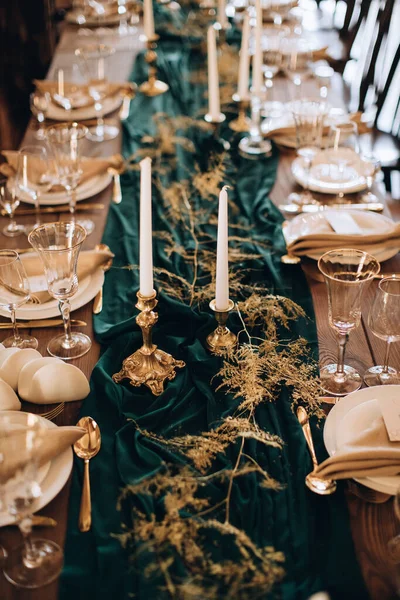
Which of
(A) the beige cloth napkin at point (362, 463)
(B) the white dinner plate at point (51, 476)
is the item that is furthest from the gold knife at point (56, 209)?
(A) the beige cloth napkin at point (362, 463)

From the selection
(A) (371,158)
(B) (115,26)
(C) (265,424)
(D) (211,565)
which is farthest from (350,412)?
(B) (115,26)

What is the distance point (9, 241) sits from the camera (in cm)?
175

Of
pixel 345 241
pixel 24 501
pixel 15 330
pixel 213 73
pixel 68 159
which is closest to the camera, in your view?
pixel 24 501

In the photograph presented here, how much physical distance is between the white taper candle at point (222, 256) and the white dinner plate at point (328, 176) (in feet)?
2.48

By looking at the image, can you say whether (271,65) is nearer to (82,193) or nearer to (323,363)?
(82,193)

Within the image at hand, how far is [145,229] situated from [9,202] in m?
0.69

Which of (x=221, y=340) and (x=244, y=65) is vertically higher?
(x=244, y=65)

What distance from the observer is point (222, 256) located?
1.28 m

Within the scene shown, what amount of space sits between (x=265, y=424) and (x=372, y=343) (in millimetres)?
348

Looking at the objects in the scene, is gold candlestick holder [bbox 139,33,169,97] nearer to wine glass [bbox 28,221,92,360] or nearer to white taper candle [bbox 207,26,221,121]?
white taper candle [bbox 207,26,221,121]

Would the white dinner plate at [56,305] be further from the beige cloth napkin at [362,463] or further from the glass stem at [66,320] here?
the beige cloth napkin at [362,463]

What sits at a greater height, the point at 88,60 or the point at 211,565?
the point at 88,60

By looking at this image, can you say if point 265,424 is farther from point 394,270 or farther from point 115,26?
point 115,26

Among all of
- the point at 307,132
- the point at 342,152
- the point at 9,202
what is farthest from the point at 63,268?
the point at 342,152
